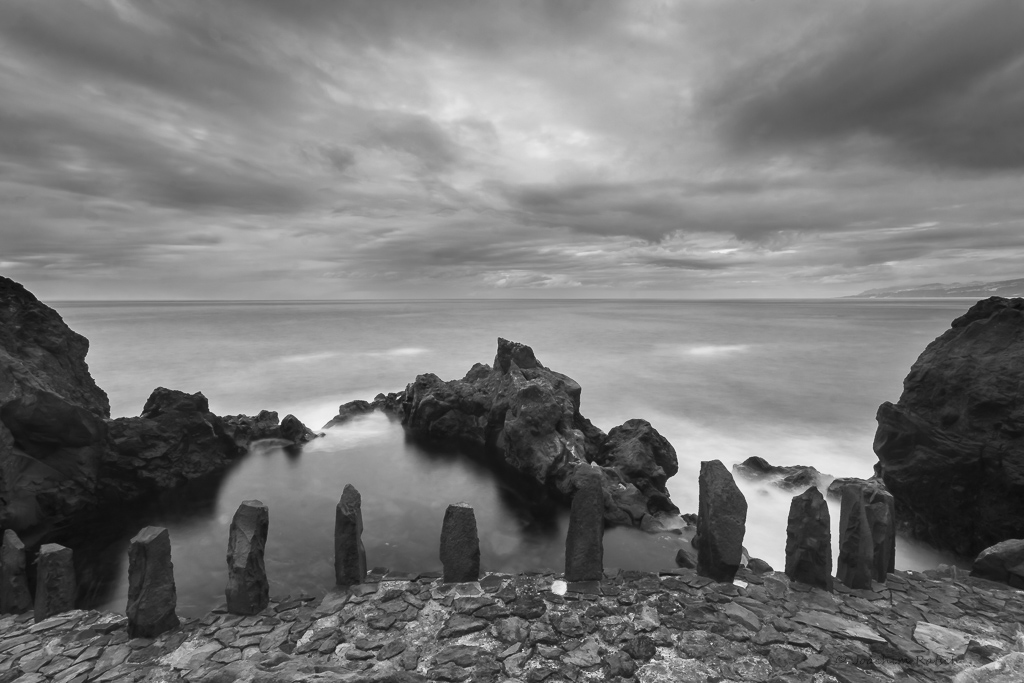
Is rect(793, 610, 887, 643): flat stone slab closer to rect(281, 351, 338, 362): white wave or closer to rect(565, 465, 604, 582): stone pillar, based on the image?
rect(565, 465, 604, 582): stone pillar

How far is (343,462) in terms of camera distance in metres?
17.2

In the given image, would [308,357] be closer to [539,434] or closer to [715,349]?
[539,434]

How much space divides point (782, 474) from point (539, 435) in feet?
26.1

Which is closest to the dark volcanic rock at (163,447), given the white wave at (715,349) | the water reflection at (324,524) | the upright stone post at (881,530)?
the water reflection at (324,524)

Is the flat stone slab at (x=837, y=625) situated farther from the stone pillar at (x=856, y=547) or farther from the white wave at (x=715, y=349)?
Answer: the white wave at (x=715, y=349)

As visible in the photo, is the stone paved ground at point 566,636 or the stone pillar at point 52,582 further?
the stone pillar at point 52,582

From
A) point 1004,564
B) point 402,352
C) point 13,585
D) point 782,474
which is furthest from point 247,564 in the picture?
point 402,352

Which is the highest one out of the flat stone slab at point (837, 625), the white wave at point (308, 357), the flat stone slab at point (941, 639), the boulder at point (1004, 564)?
the white wave at point (308, 357)

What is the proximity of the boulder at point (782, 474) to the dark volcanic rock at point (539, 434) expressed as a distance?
258 cm

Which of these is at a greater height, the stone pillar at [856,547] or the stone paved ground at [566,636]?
the stone pillar at [856,547]

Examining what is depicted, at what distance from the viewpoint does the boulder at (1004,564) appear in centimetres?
700

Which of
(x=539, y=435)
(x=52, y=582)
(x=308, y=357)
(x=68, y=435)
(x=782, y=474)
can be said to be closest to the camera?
(x=52, y=582)

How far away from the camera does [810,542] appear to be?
7.11 m

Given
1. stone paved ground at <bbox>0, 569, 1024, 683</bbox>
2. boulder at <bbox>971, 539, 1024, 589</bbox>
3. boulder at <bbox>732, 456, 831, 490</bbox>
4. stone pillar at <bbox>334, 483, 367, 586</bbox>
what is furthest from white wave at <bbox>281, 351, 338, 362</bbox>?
boulder at <bbox>971, 539, 1024, 589</bbox>
